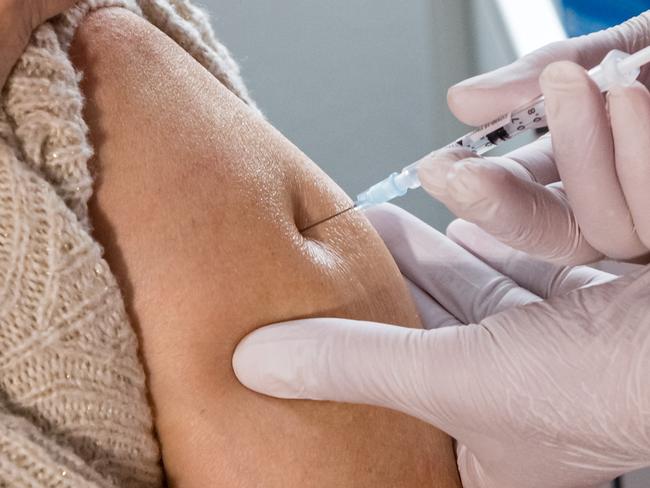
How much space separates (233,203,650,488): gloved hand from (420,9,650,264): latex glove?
0.06 metres

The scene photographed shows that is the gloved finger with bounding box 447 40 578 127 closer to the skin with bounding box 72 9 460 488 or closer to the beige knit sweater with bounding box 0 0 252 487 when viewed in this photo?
the skin with bounding box 72 9 460 488

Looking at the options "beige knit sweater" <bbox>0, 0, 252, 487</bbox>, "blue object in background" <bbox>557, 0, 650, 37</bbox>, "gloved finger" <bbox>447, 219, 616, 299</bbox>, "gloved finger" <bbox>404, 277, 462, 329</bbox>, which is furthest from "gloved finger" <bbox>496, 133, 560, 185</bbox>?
"blue object in background" <bbox>557, 0, 650, 37</bbox>

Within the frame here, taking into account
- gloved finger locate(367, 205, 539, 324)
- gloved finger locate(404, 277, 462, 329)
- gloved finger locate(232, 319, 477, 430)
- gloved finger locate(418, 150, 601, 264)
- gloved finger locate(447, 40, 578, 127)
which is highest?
gloved finger locate(447, 40, 578, 127)

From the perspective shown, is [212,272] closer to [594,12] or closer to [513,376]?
[513,376]

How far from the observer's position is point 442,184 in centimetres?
73

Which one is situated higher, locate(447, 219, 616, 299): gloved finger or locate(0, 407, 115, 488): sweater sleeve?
locate(0, 407, 115, 488): sweater sleeve

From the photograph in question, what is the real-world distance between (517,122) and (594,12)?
1240 millimetres

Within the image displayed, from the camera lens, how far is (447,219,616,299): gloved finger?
1045mm

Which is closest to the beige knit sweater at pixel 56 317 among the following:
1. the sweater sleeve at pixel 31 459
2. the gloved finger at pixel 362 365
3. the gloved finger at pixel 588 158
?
the sweater sleeve at pixel 31 459

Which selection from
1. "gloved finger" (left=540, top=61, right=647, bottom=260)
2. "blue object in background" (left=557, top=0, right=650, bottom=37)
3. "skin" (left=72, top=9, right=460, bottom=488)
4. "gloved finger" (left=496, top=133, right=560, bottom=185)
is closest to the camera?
"gloved finger" (left=540, top=61, right=647, bottom=260)

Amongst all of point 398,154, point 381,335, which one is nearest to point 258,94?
point 398,154

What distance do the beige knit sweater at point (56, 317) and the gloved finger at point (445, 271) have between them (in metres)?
0.52

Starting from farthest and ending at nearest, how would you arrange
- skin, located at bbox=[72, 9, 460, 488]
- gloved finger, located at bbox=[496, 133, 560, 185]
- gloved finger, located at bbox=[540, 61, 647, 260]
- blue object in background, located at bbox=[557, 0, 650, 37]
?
blue object in background, located at bbox=[557, 0, 650, 37] → gloved finger, located at bbox=[496, 133, 560, 185] → skin, located at bbox=[72, 9, 460, 488] → gloved finger, located at bbox=[540, 61, 647, 260]

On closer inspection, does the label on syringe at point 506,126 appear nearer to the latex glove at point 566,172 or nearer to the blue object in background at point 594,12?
the latex glove at point 566,172
